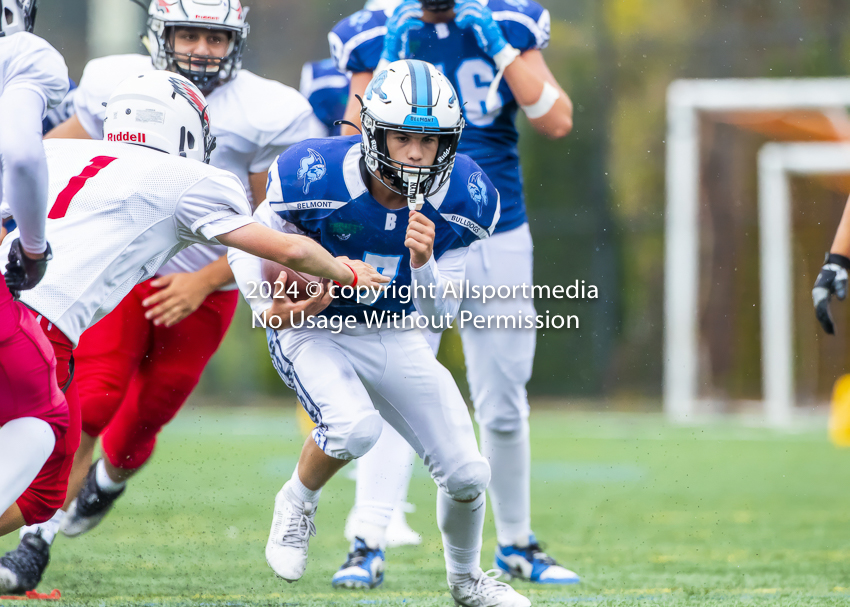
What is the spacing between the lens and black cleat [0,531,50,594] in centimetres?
318

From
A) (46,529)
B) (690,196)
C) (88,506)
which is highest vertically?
(690,196)

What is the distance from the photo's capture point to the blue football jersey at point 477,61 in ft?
11.7

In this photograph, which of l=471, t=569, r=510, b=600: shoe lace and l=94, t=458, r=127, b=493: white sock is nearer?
l=471, t=569, r=510, b=600: shoe lace

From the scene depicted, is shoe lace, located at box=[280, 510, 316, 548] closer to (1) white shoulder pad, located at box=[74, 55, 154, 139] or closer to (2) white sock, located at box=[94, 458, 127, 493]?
(2) white sock, located at box=[94, 458, 127, 493]

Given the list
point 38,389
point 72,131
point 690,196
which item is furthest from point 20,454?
point 690,196

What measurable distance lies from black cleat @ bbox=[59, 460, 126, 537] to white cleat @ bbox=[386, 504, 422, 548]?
1.08 metres

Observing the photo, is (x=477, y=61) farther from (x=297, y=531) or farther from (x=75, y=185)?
(x=297, y=531)

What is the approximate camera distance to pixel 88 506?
3871 mm

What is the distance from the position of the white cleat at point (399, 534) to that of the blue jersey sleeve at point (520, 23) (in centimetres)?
186

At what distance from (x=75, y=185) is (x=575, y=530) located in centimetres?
286

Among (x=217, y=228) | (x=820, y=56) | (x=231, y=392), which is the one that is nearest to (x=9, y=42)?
(x=217, y=228)

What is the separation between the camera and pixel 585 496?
19.3 ft

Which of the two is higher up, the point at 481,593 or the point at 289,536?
the point at 289,536

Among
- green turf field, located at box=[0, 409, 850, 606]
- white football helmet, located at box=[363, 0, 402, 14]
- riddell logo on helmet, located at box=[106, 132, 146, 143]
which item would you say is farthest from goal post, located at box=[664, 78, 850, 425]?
riddell logo on helmet, located at box=[106, 132, 146, 143]
